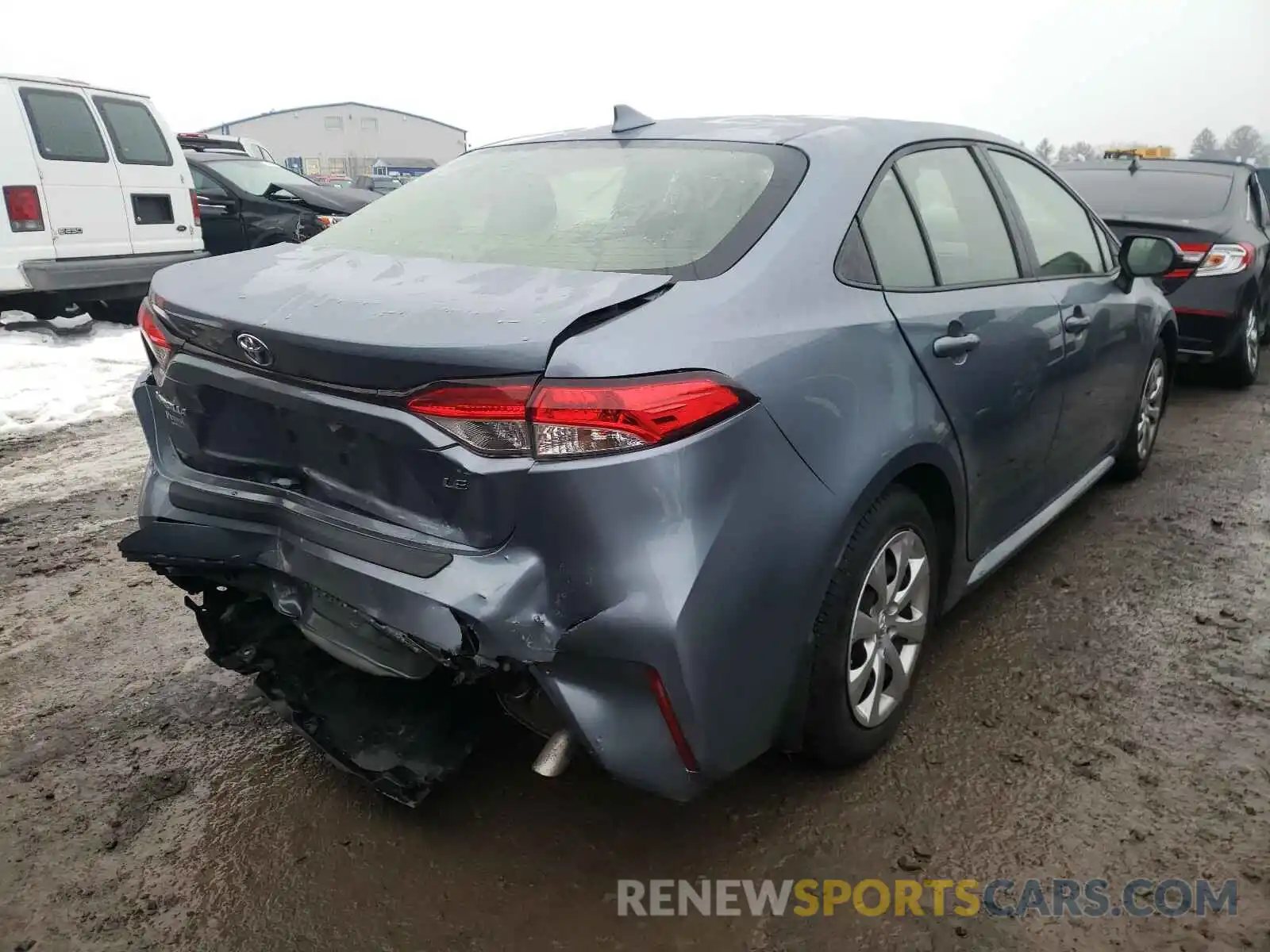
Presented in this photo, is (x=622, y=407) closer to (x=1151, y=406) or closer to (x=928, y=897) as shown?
(x=928, y=897)

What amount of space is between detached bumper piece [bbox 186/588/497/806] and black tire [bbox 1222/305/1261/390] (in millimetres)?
6037

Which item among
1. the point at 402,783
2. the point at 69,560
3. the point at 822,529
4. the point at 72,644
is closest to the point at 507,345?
the point at 822,529

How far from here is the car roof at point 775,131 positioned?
2.51 meters

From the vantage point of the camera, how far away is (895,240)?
2.45 m

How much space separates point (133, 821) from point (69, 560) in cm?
189

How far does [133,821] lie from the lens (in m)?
2.30

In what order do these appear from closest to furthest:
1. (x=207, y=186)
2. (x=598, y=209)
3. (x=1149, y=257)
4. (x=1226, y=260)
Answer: (x=598, y=209) < (x=1149, y=257) < (x=1226, y=260) < (x=207, y=186)

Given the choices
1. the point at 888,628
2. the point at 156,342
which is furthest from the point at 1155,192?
the point at 156,342

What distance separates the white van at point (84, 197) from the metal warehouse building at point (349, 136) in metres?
53.3

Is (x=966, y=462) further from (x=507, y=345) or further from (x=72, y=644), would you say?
(x=72, y=644)

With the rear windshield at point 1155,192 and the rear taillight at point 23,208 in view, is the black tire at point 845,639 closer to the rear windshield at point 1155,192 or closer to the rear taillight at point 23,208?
the rear windshield at point 1155,192

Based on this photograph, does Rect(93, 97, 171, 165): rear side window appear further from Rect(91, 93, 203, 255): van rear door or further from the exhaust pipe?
the exhaust pipe

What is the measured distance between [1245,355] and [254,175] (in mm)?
9926

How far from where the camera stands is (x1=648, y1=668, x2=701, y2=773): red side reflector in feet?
5.82
